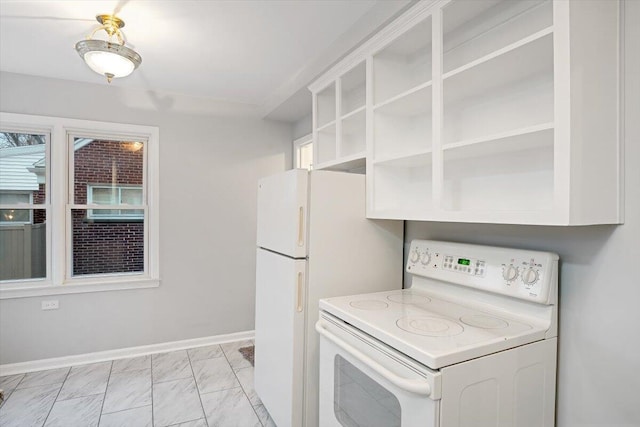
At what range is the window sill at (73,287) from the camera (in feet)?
9.82

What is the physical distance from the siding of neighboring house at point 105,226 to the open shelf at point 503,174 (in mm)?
2988

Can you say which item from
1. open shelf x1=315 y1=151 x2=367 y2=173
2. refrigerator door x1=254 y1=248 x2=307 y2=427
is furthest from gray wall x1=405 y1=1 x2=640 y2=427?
refrigerator door x1=254 y1=248 x2=307 y2=427

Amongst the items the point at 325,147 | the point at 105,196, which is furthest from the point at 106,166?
the point at 325,147

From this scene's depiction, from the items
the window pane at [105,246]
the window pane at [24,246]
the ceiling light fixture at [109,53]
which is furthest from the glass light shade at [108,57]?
the window pane at [24,246]

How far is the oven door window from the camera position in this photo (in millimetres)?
1350

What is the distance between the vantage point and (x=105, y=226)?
11.1ft

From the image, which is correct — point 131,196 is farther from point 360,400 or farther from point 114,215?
point 360,400

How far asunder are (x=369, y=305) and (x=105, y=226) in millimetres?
2827

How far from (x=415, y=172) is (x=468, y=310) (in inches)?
33.6

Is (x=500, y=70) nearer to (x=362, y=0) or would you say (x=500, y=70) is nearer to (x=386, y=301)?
(x=362, y=0)

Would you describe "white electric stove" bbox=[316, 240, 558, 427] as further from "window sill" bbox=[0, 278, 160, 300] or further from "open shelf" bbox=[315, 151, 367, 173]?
"window sill" bbox=[0, 278, 160, 300]

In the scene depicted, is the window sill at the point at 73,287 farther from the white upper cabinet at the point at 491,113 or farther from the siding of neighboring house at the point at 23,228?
the white upper cabinet at the point at 491,113

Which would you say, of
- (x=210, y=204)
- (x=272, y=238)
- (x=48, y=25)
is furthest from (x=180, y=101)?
(x=272, y=238)

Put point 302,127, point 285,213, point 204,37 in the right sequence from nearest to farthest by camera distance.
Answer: point 285,213 < point 204,37 < point 302,127
